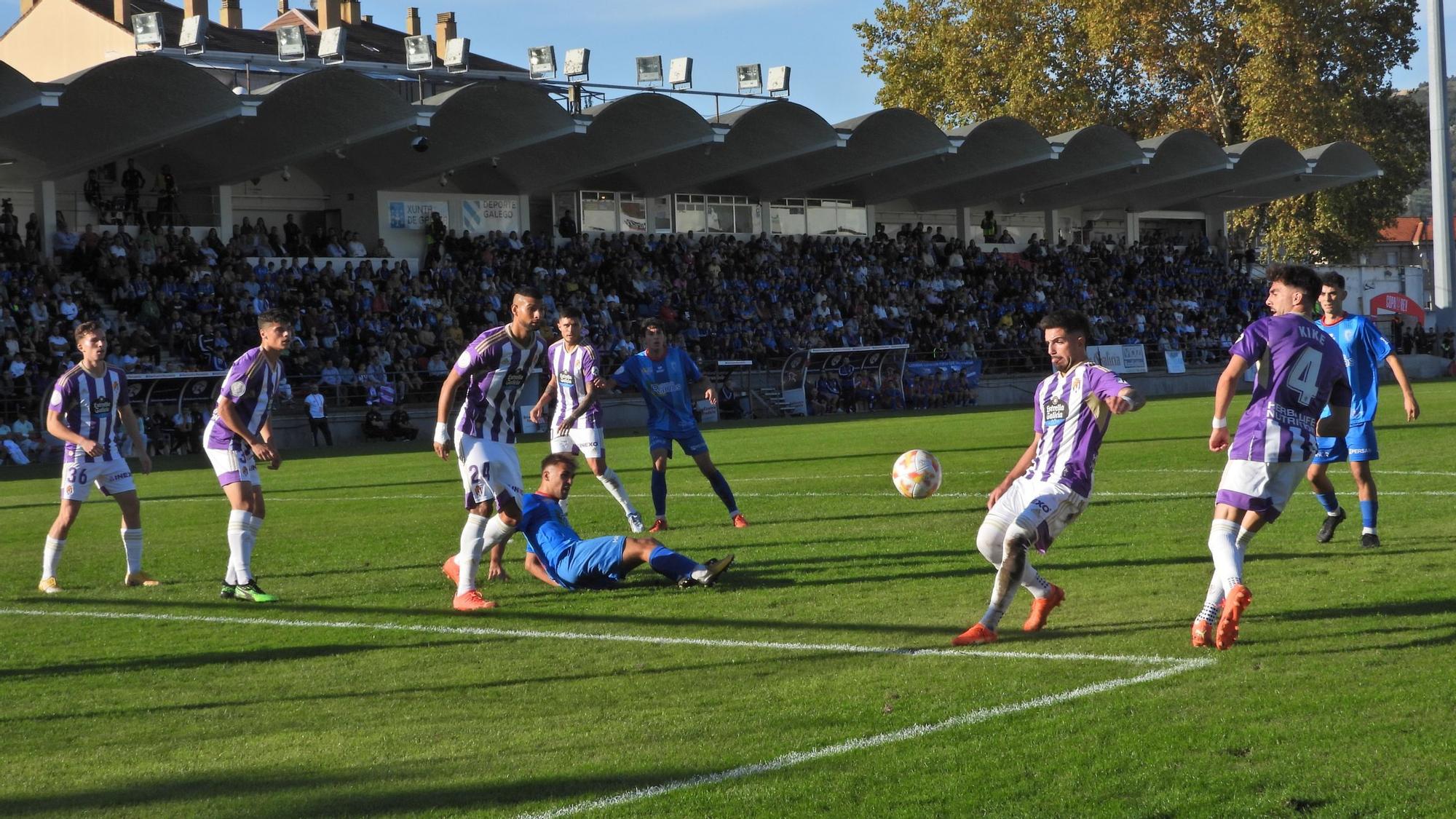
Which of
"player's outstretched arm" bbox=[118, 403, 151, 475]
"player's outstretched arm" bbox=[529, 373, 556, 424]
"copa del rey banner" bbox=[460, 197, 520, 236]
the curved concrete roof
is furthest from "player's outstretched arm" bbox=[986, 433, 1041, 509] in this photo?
"copa del rey banner" bbox=[460, 197, 520, 236]

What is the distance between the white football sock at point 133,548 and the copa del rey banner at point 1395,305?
2471 inches

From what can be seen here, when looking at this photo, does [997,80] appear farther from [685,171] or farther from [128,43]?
[128,43]

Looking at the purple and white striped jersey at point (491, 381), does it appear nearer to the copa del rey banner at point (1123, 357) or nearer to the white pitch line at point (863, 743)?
the white pitch line at point (863, 743)

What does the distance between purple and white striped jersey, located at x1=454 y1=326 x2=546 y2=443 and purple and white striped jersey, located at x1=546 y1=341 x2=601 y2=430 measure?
3338 millimetres

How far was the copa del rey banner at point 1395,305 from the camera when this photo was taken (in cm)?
6462

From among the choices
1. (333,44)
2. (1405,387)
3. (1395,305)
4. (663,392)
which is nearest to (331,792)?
(663,392)

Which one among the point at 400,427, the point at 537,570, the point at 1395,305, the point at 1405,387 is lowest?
the point at 537,570

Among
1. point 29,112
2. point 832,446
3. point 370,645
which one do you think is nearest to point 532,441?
point 832,446

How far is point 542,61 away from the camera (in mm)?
44062

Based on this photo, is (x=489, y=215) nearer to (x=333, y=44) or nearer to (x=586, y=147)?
(x=586, y=147)

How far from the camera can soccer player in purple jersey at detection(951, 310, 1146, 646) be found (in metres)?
7.25

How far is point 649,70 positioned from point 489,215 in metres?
6.62

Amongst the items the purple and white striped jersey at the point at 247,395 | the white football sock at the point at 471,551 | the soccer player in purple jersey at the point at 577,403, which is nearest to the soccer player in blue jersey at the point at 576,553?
the white football sock at the point at 471,551

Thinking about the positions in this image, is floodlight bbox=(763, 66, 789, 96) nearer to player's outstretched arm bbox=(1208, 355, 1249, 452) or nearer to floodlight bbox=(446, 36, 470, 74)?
floodlight bbox=(446, 36, 470, 74)
